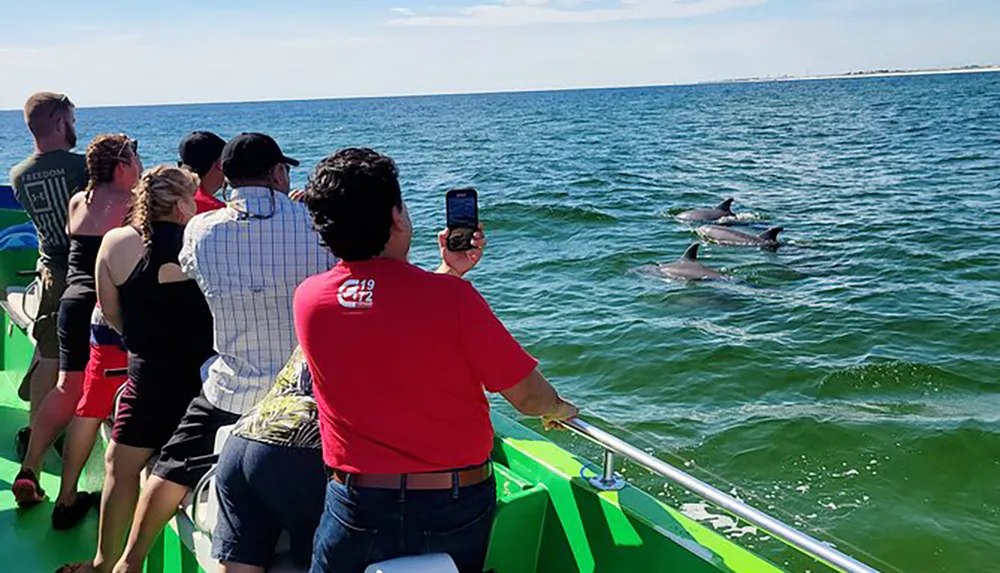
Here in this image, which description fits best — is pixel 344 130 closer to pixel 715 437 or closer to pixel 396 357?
pixel 715 437

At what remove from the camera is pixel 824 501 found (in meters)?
7.64

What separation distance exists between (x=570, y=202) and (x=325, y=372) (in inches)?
914

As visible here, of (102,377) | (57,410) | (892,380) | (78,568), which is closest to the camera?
(78,568)

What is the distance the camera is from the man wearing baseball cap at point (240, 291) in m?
3.28

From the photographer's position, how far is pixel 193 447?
11.9 feet

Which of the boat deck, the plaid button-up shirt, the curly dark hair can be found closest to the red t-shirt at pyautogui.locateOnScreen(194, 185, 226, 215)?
the plaid button-up shirt

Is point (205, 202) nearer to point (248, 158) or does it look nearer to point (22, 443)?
point (248, 158)

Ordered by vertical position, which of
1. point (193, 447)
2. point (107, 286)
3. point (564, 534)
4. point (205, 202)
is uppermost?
point (205, 202)

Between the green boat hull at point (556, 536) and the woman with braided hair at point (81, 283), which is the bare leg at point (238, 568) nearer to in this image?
the green boat hull at point (556, 536)

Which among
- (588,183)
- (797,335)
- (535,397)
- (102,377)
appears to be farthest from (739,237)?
(535,397)

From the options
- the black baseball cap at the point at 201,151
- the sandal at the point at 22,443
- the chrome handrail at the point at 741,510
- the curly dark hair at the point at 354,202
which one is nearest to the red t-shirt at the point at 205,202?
the black baseball cap at the point at 201,151

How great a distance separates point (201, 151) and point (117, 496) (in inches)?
72.4

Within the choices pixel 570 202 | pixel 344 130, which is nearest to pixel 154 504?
pixel 570 202

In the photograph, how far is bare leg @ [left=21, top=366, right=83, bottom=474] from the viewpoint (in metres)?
4.86
